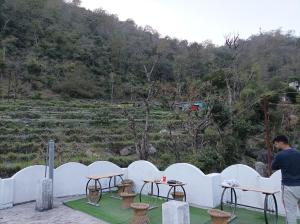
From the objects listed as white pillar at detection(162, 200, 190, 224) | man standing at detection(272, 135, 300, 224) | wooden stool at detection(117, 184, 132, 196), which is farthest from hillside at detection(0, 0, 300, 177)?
man standing at detection(272, 135, 300, 224)

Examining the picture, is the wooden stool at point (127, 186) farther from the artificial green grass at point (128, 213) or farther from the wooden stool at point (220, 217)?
the wooden stool at point (220, 217)

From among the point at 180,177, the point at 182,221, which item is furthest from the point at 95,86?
the point at 182,221

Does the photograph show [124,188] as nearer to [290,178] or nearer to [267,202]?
[267,202]

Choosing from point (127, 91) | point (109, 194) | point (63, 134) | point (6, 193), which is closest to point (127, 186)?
point (109, 194)

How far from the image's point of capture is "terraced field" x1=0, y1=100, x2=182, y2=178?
12023 millimetres

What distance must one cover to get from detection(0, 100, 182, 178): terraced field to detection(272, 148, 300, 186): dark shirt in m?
8.30

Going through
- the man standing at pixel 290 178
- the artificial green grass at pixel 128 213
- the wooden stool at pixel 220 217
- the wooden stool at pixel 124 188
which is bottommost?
the artificial green grass at pixel 128 213

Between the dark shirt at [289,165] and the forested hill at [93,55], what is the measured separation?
18.1 metres

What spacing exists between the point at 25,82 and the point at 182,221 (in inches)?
1049

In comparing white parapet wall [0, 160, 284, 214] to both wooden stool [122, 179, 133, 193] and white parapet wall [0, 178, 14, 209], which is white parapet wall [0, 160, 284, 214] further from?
wooden stool [122, 179, 133, 193]

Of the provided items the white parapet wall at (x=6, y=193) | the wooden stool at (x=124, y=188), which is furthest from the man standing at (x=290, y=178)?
the white parapet wall at (x=6, y=193)

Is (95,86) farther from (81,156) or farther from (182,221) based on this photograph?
(182,221)

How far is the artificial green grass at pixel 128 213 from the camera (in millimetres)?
5513

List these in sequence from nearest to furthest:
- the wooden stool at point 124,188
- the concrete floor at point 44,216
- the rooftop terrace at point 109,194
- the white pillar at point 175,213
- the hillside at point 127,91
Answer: the white pillar at point 175,213 → the concrete floor at point 44,216 → the rooftop terrace at point 109,194 → the wooden stool at point 124,188 → the hillside at point 127,91
